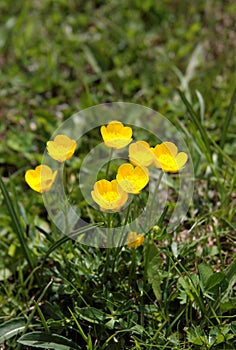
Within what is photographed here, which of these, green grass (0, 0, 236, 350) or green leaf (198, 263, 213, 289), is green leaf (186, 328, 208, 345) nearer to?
green grass (0, 0, 236, 350)

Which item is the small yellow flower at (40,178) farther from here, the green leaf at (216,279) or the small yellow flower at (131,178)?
the green leaf at (216,279)

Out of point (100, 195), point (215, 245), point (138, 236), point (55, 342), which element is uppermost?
point (100, 195)

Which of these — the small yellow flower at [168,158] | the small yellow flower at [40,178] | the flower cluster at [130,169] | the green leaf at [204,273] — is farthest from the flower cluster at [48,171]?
the green leaf at [204,273]

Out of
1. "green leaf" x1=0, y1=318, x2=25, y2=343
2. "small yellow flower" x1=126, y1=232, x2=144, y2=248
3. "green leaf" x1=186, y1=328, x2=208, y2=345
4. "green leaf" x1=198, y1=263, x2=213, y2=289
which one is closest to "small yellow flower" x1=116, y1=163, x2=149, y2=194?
"small yellow flower" x1=126, y1=232, x2=144, y2=248

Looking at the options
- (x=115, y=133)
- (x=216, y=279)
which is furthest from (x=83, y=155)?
(x=216, y=279)

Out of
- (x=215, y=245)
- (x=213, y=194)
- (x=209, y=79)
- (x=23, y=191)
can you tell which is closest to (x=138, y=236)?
(x=215, y=245)

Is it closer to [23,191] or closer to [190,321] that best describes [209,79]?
[23,191]
